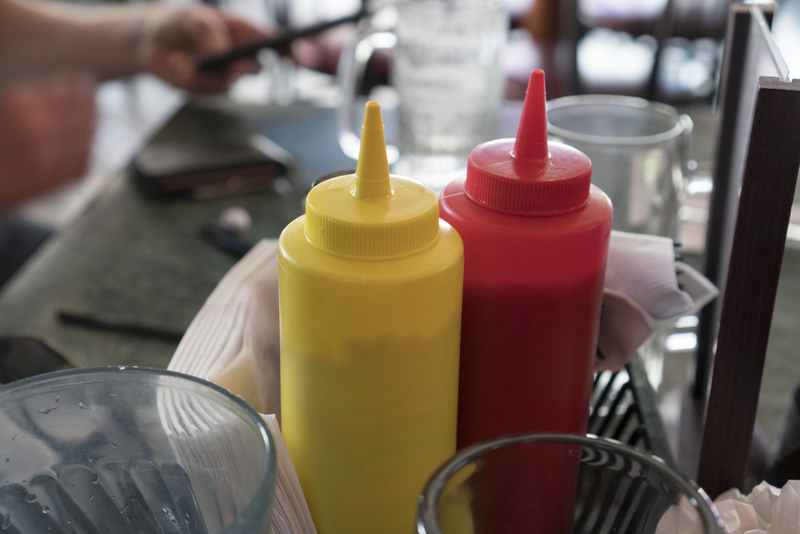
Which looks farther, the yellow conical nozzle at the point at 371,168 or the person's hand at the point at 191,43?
the person's hand at the point at 191,43

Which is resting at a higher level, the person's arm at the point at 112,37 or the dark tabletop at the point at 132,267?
the person's arm at the point at 112,37

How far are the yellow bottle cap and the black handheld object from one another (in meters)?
0.67

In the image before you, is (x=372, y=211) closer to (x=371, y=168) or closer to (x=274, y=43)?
(x=371, y=168)

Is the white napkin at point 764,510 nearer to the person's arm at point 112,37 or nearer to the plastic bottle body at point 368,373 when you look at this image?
the plastic bottle body at point 368,373

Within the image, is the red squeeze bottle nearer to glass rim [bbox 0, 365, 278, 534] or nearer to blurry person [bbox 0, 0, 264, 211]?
glass rim [bbox 0, 365, 278, 534]

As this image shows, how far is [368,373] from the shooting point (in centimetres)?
25

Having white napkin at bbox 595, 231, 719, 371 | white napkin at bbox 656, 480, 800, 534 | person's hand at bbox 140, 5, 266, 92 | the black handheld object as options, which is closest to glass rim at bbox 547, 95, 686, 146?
white napkin at bbox 595, 231, 719, 371

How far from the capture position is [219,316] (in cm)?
35

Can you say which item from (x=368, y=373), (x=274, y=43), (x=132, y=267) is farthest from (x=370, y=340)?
(x=274, y=43)

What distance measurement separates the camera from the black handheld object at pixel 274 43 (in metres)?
0.89

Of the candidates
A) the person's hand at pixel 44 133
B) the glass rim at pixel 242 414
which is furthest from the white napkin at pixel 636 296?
the person's hand at pixel 44 133

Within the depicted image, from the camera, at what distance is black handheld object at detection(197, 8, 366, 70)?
0.89 m

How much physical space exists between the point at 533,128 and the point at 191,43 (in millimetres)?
893

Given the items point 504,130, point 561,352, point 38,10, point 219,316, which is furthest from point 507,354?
point 38,10
